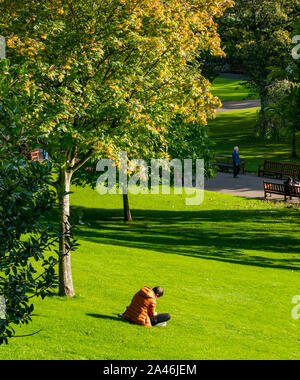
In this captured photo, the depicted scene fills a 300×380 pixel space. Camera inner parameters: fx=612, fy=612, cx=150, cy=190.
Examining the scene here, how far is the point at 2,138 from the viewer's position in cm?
698

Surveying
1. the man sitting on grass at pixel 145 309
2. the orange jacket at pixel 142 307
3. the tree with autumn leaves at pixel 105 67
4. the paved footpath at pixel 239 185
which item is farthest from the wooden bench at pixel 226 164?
the orange jacket at pixel 142 307

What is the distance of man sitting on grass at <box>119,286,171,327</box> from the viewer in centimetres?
1192

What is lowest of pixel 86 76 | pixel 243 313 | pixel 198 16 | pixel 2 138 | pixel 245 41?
pixel 243 313

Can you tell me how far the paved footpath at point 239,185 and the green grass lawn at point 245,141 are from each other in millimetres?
3467

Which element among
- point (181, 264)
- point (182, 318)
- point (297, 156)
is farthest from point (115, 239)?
point (297, 156)

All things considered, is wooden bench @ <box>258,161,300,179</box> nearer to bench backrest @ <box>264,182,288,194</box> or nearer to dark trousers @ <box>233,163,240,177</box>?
dark trousers @ <box>233,163,240,177</box>

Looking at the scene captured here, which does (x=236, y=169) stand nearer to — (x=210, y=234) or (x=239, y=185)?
(x=239, y=185)

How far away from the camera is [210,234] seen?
24.4 m

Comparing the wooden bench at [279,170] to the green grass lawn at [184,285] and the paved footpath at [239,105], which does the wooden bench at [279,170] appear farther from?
the paved footpath at [239,105]

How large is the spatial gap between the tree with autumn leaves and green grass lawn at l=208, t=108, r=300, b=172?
2634 cm

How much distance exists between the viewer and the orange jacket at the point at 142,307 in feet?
39.0
